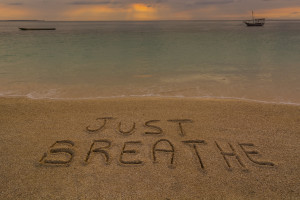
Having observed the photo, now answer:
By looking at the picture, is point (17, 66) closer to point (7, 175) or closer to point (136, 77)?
point (136, 77)

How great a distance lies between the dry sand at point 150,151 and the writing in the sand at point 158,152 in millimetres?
14

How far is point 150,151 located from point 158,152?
4.9 inches

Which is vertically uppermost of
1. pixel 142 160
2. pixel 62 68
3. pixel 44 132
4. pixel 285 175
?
pixel 62 68

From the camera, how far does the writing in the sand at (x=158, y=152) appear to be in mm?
3199

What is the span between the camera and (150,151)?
346cm

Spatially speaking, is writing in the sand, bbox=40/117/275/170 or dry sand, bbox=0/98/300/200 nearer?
dry sand, bbox=0/98/300/200

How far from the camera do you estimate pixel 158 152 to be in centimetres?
344

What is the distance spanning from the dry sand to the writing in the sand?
0.05 feet

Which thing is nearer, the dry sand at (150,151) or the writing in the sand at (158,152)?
the dry sand at (150,151)

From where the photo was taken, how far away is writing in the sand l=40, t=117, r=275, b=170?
3.20m

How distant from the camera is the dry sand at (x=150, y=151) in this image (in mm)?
2732

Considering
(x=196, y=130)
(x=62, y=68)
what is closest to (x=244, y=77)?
(x=196, y=130)

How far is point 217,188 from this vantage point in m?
2.73

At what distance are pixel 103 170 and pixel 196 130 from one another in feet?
6.01
